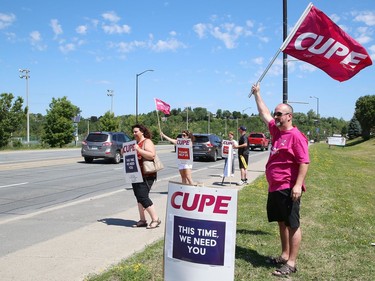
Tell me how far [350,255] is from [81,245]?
3748mm

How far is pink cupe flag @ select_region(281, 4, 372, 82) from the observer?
5992mm

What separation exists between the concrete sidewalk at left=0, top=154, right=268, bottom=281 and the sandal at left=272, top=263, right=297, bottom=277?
195 cm

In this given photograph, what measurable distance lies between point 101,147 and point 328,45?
1701 centimetres

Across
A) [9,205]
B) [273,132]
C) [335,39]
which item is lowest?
[9,205]

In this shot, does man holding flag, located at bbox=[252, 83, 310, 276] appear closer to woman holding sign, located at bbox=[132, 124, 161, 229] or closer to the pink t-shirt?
the pink t-shirt

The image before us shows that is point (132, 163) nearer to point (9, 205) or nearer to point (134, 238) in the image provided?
point (134, 238)

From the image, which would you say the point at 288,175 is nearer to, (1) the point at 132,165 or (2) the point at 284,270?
(2) the point at 284,270

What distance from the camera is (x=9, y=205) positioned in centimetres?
912

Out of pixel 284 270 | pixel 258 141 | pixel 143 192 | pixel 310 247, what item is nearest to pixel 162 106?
pixel 143 192

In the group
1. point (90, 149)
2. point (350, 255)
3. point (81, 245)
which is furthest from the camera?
point (90, 149)

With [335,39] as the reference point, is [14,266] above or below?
below

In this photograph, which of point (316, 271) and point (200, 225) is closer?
A: point (200, 225)

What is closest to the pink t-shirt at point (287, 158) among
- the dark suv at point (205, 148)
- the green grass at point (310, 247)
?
the green grass at point (310, 247)

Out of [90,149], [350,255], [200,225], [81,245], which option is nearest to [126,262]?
[81,245]
